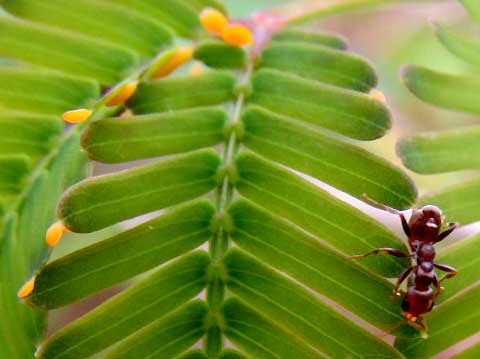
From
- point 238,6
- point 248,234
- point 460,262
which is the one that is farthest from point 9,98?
point 238,6

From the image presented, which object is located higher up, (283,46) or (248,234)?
(283,46)

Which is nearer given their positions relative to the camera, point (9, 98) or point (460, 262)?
point (460, 262)

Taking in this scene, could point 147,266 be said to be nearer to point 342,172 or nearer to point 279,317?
point 279,317

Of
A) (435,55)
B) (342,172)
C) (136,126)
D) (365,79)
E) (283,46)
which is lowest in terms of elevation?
(342,172)

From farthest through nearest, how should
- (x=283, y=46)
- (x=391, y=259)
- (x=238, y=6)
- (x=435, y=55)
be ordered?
1. (x=435, y=55)
2. (x=238, y=6)
3. (x=283, y=46)
4. (x=391, y=259)

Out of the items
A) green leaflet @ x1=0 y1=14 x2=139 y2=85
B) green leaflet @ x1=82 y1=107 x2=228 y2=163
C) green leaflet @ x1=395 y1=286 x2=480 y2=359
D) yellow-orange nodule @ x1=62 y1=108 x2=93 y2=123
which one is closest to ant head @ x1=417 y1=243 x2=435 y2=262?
green leaflet @ x1=395 y1=286 x2=480 y2=359

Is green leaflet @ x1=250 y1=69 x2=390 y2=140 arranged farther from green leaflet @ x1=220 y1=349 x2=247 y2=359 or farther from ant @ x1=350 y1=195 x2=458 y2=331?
green leaflet @ x1=220 y1=349 x2=247 y2=359

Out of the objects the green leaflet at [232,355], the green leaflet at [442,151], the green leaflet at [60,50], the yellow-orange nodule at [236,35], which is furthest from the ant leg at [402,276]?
the green leaflet at [60,50]
